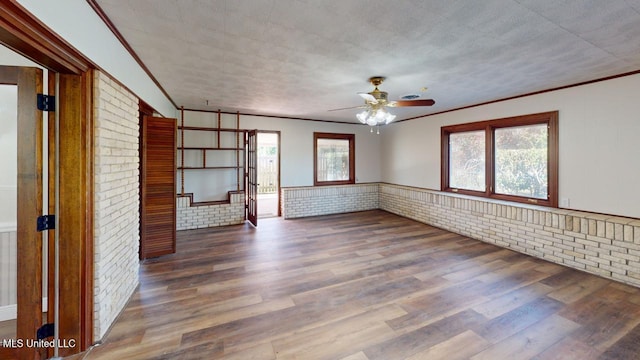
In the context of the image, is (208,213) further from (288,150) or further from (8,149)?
(8,149)

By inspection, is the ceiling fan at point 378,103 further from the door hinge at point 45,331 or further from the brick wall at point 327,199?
the door hinge at point 45,331

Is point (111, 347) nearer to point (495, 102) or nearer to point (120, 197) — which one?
point (120, 197)

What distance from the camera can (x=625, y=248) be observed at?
309 cm

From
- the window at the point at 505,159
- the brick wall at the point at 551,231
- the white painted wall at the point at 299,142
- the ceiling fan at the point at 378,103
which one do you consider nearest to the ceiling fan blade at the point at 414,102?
the ceiling fan at the point at 378,103

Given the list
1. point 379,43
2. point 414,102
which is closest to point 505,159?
point 414,102

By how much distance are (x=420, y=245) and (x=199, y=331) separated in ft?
11.7

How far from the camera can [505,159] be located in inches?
181

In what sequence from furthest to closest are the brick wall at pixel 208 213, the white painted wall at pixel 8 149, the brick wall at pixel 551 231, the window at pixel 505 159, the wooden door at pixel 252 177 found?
1. the wooden door at pixel 252 177
2. the brick wall at pixel 208 213
3. the window at pixel 505 159
4. the brick wall at pixel 551 231
5. the white painted wall at pixel 8 149

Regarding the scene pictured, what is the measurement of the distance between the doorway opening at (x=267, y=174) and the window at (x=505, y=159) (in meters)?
4.42

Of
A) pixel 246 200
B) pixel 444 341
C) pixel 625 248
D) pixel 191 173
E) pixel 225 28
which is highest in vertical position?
pixel 225 28

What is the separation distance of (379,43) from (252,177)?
4074mm

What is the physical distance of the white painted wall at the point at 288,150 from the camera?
219 inches

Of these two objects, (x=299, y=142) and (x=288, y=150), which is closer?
(x=288, y=150)

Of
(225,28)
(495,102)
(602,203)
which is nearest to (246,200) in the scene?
(225,28)
